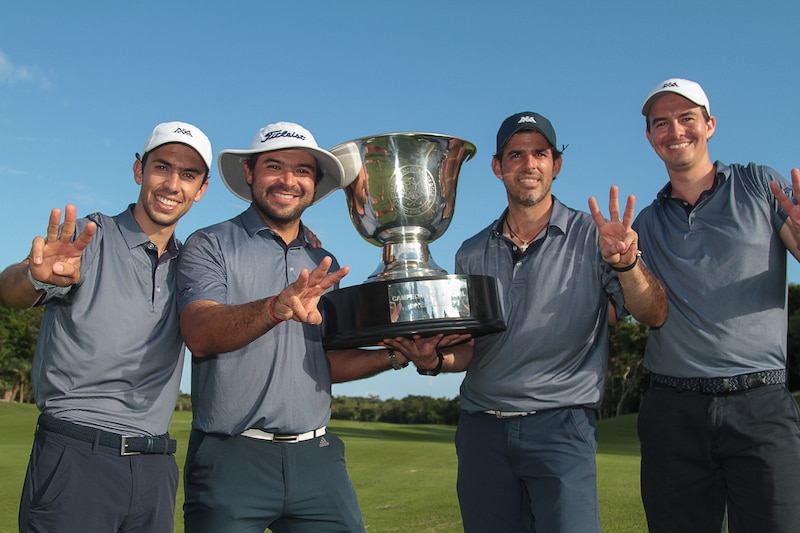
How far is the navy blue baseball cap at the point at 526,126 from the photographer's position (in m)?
3.72

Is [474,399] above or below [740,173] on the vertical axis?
below

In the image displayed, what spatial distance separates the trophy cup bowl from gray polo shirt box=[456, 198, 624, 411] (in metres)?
0.24

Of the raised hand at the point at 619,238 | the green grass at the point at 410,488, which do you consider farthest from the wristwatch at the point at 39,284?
the green grass at the point at 410,488

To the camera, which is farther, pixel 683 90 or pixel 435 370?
pixel 683 90

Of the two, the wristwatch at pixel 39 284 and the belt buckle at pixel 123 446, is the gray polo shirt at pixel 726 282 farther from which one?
the wristwatch at pixel 39 284

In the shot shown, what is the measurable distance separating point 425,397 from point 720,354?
4121 cm

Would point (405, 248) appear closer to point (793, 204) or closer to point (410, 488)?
point (793, 204)

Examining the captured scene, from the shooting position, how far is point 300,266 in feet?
11.6

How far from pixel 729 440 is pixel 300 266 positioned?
2.23 m

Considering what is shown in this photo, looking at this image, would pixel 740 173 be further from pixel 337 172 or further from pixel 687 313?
pixel 337 172

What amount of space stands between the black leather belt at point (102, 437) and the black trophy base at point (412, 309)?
95 centimetres

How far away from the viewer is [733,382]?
11.8ft

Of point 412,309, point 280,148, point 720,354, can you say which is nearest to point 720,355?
point 720,354

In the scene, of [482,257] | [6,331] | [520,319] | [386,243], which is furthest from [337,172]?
[6,331]
